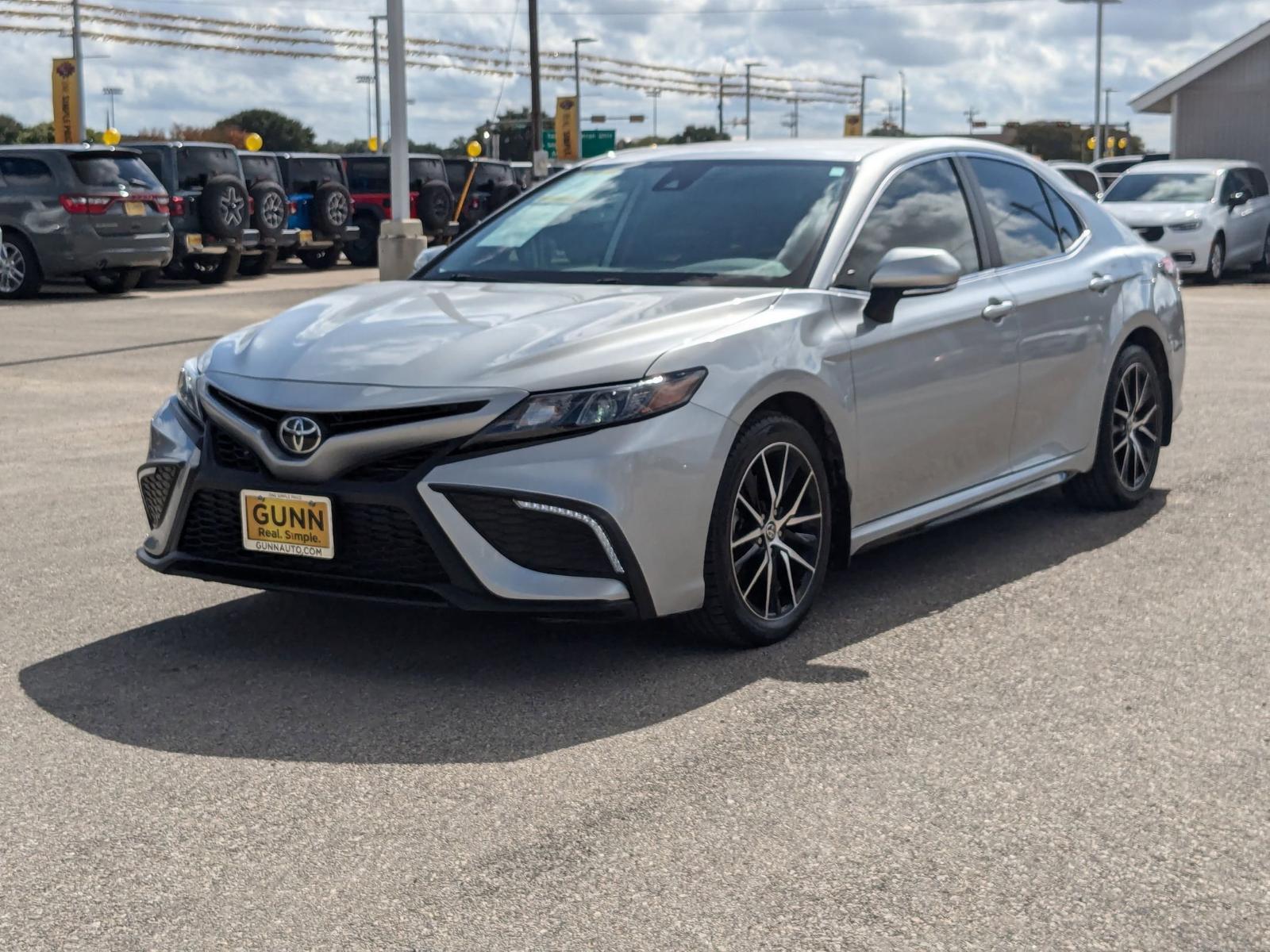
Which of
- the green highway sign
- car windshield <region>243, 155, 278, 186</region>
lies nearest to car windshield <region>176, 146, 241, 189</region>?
car windshield <region>243, 155, 278, 186</region>

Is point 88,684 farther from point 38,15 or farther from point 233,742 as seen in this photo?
point 38,15

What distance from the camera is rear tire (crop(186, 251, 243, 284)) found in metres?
24.5

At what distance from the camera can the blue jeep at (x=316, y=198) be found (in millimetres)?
27422

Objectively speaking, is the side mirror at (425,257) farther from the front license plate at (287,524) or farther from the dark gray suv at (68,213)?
the dark gray suv at (68,213)

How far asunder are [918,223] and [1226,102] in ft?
101

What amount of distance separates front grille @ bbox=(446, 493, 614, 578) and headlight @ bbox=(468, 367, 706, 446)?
165 millimetres

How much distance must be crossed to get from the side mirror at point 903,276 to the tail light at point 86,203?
16520mm

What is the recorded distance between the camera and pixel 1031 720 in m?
4.45

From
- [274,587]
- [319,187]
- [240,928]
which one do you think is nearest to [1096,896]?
[240,928]

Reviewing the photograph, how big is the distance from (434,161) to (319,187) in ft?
11.3

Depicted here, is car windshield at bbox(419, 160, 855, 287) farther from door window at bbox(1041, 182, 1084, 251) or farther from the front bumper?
door window at bbox(1041, 182, 1084, 251)

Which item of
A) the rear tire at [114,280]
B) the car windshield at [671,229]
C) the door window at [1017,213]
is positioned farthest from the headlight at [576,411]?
the rear tire at [114,280]

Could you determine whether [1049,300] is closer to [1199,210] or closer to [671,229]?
[671,229]

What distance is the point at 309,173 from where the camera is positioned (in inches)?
1087
